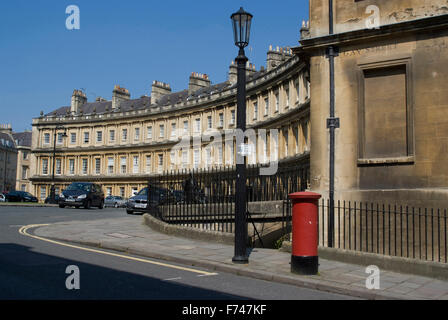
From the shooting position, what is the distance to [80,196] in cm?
3109

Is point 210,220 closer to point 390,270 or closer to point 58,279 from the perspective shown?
point 390,270

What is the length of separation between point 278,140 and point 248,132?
5.59 meters

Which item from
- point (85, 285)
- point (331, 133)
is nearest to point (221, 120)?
point (331, 133)

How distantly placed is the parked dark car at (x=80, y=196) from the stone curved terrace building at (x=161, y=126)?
17.5 meters

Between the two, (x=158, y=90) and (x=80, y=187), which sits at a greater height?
(x=158, y=90)

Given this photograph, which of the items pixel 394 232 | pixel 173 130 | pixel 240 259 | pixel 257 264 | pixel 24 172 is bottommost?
pixel 257 264

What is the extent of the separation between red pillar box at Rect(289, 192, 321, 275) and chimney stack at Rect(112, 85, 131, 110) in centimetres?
7228

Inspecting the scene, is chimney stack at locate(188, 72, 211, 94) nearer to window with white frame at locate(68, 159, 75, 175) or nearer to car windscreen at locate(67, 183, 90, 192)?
window with white frame at locate(68, 159, 75, 175)

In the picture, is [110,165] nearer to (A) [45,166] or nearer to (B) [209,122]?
(A) [45,166]

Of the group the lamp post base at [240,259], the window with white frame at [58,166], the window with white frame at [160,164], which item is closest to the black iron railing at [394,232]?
the lamp post base at [240,259]

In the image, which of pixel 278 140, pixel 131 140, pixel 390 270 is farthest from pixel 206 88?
pixel 390 270

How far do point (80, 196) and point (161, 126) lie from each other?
1602 inches

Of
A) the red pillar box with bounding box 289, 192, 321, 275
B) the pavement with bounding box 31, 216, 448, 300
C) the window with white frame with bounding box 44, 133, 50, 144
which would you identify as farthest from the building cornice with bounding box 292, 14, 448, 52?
the window with white frame with bounding box 44, 133, 50, 144

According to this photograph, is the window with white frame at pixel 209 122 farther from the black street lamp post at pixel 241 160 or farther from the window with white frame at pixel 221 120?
the black street lamp post at pixel 241 160
